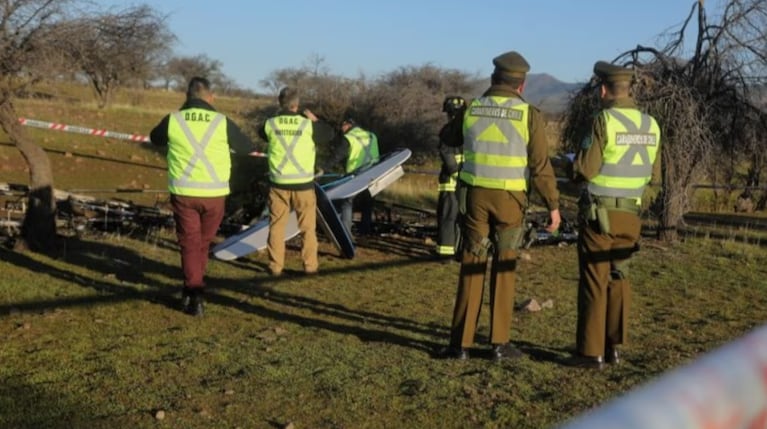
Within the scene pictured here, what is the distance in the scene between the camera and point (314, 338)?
6.88m

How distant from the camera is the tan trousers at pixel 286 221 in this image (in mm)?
9664

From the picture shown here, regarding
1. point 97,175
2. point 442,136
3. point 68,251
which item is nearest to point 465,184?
point 442,136

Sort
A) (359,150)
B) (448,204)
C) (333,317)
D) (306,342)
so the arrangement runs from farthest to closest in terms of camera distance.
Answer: (359,150) < (448,204) < (333,317) < (306,342)

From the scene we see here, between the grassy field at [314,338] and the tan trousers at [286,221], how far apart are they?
265 mm

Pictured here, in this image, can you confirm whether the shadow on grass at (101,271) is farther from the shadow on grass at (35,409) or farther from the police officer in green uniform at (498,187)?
the police officer in green uniform at (498,187)

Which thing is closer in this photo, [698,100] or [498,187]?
[498,187]

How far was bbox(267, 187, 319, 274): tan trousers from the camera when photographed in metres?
9.66

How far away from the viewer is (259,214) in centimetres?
1277

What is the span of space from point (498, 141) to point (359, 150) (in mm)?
7045

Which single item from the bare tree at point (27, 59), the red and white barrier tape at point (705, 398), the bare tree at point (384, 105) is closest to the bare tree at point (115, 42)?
the bare tree at point (27, 59)

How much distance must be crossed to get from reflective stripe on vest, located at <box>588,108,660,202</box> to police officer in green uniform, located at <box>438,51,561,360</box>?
0.37 meters

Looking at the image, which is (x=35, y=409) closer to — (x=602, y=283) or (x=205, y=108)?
(x=205, y=108)

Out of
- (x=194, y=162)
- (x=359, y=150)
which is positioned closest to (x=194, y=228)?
(x=194, y=162)

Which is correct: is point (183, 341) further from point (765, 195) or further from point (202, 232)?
point (765, 195)
